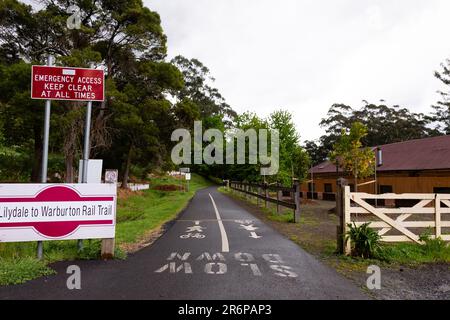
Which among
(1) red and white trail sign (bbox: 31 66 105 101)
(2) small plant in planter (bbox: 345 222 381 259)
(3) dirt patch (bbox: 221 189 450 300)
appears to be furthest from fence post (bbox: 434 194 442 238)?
(1) red and white trail sign (bbox: 31 66 105 101)

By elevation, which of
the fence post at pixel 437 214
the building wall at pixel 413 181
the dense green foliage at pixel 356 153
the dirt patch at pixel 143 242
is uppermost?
the dense green foliage at pixel 356 153

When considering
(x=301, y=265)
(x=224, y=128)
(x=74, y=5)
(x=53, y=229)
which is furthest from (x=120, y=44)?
(x=224, y=128)

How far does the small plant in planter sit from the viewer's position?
694cm

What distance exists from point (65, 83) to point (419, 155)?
1044 inches

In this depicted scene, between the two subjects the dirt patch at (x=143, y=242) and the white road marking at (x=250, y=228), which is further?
the white road marking at (x=250, y=228)

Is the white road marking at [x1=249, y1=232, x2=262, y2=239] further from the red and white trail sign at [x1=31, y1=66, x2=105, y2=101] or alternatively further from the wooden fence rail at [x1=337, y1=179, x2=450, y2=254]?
the red and white trail sign at [x1=31, y1=66, x2=105, y2=101]

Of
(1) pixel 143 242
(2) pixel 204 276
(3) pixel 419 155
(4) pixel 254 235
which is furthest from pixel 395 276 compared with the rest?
(3) pixel 419 155

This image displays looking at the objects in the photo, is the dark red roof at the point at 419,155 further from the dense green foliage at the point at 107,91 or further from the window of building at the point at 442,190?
the dense green foliage at the point at 107,91

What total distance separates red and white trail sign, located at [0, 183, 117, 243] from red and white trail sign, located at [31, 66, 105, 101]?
187 centimetres

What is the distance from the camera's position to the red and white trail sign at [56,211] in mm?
5918

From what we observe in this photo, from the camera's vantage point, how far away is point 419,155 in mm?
25281

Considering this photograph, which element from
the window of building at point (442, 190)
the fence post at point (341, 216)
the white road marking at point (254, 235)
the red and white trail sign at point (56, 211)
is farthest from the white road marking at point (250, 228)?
the window of building at point (442, 190)

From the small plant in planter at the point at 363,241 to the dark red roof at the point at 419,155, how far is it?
17522 mm
